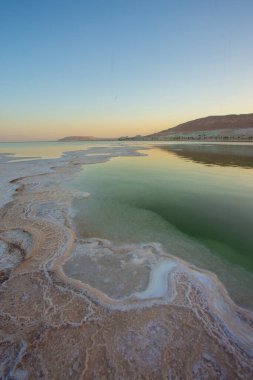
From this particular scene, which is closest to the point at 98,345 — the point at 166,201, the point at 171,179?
the point at 166,201

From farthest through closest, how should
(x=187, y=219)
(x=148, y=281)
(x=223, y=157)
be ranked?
1. (x=223, y=157)
2. (x=187, y=219)
3. (x=148, y=281)

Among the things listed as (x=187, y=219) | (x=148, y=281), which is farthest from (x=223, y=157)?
(x=148, y=281)

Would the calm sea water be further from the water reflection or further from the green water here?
the water reflection

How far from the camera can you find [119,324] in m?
2.89

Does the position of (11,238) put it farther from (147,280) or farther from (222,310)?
(222,310)

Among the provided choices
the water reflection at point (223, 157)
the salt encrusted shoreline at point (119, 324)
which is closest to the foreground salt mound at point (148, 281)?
the salt encrusted shoreline at point (119, 324)

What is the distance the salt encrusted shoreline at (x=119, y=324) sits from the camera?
2395mm

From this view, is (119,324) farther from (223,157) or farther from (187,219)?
(223,157)

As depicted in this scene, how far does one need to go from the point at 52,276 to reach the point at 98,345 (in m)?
1.69

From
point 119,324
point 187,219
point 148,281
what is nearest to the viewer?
point 119,324

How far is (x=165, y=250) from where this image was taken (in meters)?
4.88

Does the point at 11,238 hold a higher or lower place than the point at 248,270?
higher

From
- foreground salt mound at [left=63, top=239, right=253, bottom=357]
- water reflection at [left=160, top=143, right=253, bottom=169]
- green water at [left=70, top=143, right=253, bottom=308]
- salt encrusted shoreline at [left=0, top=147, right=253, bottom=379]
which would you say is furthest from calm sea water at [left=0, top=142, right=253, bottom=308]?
water reflection at [left=160, top=143, right=253, bottom=169]

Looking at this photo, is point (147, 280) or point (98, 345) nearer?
point (98, 345)
